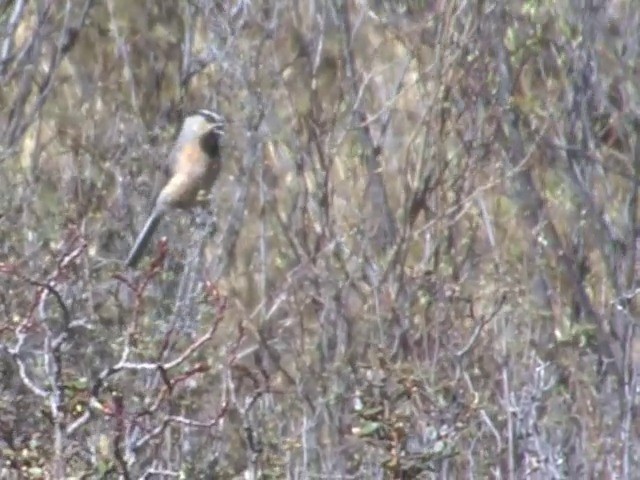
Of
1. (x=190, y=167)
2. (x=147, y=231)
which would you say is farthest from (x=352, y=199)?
(x=147, y=231)

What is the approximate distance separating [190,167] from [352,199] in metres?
1.16

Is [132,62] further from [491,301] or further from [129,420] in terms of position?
[129,420]

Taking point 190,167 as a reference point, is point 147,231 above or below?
below

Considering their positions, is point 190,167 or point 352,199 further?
point 352,199

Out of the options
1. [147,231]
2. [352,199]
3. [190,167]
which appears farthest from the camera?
[352,199]

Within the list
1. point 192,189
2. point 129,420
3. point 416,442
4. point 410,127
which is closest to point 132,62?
point 410,127

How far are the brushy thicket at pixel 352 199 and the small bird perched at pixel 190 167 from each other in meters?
→ 0.09

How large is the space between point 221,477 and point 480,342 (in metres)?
2.34

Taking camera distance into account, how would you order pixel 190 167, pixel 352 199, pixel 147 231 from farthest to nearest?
pixel 352 199
pixel 190 167
pixel 147 231

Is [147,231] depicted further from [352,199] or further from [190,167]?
[352,199]

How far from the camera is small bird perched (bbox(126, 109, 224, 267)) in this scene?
21.8 feet

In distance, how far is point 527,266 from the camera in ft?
24.4

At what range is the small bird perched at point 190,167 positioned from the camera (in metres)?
6.65

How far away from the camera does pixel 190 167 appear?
703 cm
